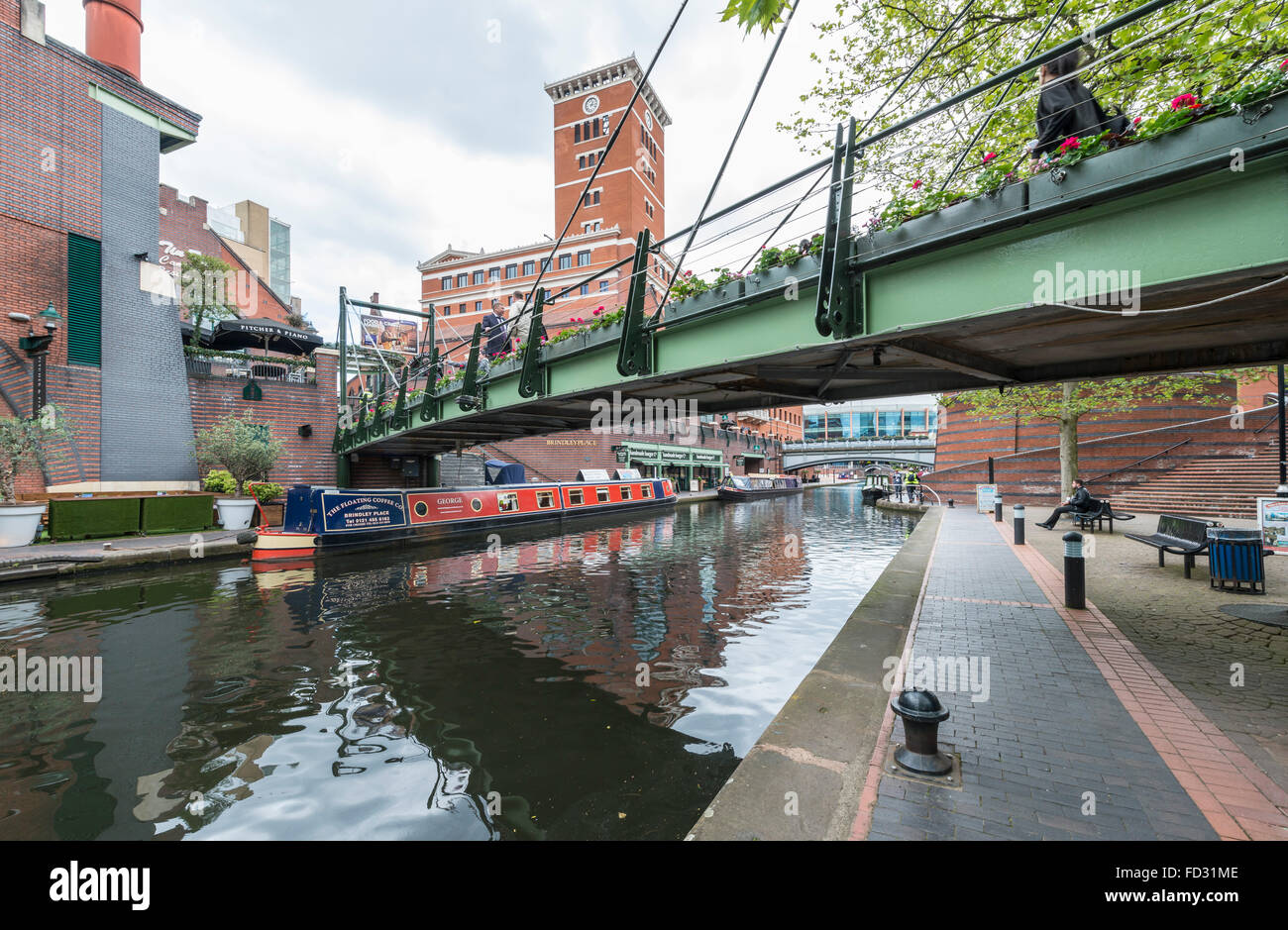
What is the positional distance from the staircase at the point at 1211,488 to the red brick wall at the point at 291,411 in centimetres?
2588

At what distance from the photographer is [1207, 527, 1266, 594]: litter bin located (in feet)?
21.6

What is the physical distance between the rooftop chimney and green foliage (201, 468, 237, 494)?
1175 cm

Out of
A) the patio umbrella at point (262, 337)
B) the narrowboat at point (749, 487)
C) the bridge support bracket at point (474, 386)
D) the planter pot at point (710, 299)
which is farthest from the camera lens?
the narrowboat at point (749, 487)

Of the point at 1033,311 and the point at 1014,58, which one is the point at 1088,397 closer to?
the point at 1014,58

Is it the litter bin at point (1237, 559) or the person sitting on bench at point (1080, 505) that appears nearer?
the litter bin at point (1237, 559)

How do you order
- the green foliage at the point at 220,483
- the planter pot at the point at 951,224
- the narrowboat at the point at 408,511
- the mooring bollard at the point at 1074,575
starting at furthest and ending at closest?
the green foliage at the point at 220,483 → the narrowboat at the point at 408,511 → the mooring bollard at the point at 1074,575 → the planter pot at the point at 951,224

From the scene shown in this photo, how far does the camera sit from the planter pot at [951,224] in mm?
3812

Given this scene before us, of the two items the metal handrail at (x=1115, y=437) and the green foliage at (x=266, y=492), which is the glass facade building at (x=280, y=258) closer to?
the green foliage at (x=266, y=492)

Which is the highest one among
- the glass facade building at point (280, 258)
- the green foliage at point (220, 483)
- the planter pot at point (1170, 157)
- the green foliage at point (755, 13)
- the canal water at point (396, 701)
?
the glass facade building at point (280, 258)

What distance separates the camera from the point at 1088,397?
597 inches

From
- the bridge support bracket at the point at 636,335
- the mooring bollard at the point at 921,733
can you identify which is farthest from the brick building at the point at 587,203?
the mooring bollard at the point at 921,733
